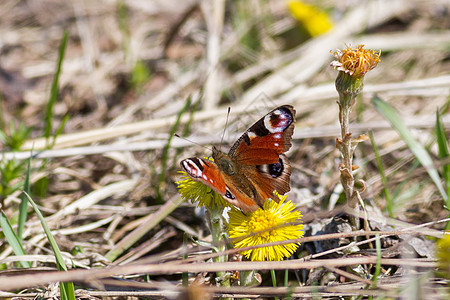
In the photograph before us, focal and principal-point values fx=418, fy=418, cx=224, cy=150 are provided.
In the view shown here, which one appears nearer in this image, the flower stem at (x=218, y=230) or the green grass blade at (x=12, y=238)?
the flower stem at (x=218, y=230)

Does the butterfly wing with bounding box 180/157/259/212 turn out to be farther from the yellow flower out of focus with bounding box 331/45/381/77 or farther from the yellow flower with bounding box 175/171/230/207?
the yellow flower out of focus with bounding box 331/45/381/77

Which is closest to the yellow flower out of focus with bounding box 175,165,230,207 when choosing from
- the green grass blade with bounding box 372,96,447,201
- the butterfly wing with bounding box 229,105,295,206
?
the butterfly wing with bounding box 229,105,295,206

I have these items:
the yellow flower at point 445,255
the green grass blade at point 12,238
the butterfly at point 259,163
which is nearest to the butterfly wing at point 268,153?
the butterfly at point 259,163

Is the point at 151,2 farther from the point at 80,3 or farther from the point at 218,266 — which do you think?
the point at 218,266

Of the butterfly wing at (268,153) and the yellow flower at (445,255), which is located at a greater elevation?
the butterfly wing at (268,153)

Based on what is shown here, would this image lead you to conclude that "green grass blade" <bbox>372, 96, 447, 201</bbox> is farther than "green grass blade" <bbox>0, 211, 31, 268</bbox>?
Yes

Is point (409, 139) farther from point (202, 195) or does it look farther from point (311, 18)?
point (311, 18)

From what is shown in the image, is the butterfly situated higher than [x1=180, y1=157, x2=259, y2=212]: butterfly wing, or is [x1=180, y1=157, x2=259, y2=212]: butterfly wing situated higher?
the butterfly

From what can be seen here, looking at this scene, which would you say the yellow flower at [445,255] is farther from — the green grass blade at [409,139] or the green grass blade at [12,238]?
the green grass blade at [12,238]
